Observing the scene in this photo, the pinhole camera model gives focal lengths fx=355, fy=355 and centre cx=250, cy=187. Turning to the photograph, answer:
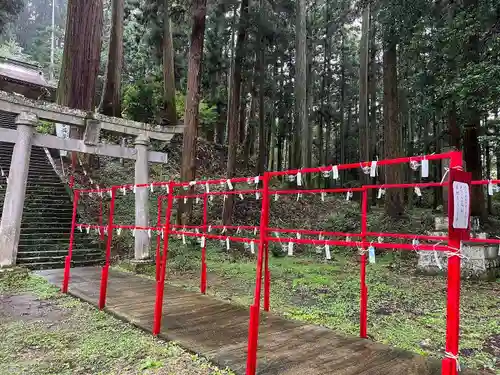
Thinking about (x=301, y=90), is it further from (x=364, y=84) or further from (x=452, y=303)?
(x=452, y=303)

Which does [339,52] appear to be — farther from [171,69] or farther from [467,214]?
[467,214]

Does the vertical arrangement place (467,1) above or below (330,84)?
below

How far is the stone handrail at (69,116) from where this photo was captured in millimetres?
7198

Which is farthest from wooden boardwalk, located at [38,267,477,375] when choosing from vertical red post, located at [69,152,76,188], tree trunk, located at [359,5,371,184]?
tree trunk, located at [359,5,371,184]

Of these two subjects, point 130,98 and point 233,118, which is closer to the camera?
point 233,118

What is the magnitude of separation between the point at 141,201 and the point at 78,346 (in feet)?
16.5

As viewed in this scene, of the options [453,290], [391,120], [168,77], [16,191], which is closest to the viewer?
[453,290]

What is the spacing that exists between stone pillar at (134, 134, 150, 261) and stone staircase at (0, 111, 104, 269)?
1542 millimetres

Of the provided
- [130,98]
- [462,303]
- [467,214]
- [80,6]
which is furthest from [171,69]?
[467,214]

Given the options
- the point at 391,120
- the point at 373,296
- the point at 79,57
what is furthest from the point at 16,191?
the point at 391,120

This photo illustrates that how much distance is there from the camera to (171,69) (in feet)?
48.2

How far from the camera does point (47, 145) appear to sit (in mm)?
7688

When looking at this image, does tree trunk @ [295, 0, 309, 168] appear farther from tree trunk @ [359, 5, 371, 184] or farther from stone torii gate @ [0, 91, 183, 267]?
stone torii gate @ [0, 91, 183, 267]

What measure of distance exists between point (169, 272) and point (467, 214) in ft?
23.5
